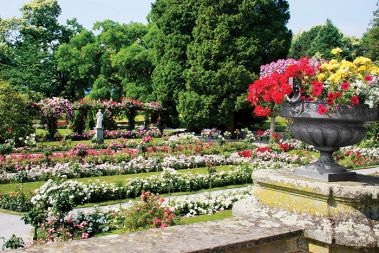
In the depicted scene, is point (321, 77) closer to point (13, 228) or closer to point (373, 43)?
point (13, 228)

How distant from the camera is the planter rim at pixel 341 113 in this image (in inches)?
123

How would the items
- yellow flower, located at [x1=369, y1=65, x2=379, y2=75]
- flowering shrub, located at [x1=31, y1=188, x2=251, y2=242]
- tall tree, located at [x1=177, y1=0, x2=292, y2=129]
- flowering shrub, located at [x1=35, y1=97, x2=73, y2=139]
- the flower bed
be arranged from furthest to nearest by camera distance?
flowering shrub, located at [x1=35, y1=97, x2=73, y2=139] < tall tree, located at [x1=177, y1=0, x2=292, y2=129] < the flower bed < flowering shrub, located at [x1=31, y1=188, x2=251, y2=242] < yellow flower, located at [x1=369, y1=65, x2=379, y2=75]

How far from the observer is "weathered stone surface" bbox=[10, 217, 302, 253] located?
2309 mm

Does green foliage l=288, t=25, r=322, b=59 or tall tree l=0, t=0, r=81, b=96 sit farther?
green foliage l=288, t=25, r=322, b=59

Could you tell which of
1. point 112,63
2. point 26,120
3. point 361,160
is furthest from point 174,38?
point 361,160

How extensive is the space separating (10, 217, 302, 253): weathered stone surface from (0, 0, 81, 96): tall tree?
36965 mm

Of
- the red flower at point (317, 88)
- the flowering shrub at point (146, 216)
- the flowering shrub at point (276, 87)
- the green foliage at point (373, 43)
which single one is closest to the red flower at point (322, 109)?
the red flower at point (317, 88)

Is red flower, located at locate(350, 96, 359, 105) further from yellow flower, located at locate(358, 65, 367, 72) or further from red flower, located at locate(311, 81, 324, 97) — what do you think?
yellow flower, located at locate(358, 65, 367, 72)

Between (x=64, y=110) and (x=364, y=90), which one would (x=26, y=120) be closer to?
(x=64, y=110)

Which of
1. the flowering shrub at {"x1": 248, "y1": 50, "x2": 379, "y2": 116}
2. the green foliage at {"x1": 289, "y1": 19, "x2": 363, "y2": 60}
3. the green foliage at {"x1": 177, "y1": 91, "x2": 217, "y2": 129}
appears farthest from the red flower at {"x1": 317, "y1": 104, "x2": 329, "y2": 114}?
the green foliage at {"x1": 289, "y1": 19, "x2": 363, "y2": 60}

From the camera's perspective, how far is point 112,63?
120 feet

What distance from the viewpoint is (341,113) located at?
3.14 m

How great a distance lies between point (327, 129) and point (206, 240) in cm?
128

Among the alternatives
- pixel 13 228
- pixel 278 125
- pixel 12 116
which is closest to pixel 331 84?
pixel 13 228
